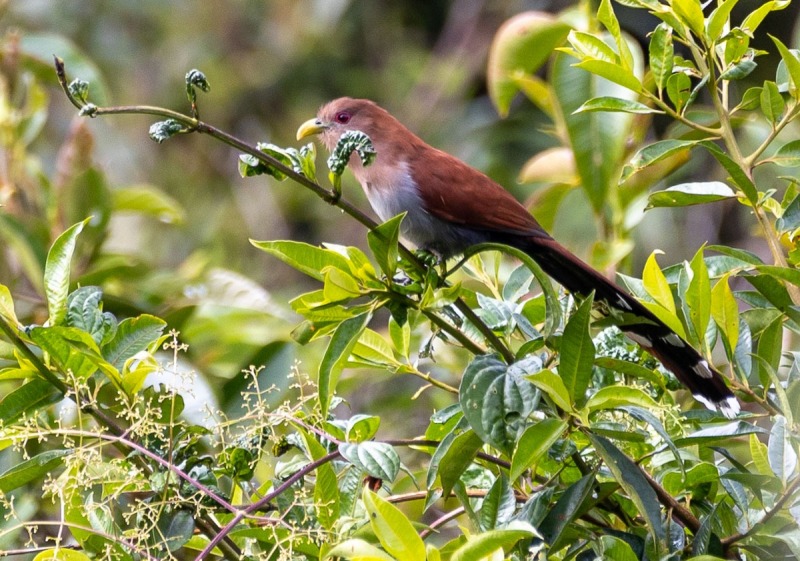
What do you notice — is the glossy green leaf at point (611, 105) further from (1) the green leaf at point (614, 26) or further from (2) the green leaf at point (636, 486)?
(2) the green leaf at point (636, 486)

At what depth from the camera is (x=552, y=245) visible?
2.77 meters

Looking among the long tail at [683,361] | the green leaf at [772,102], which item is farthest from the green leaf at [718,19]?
the long tail at [683,361]

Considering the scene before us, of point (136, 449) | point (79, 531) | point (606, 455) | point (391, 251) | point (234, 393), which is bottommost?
point (234, 393)

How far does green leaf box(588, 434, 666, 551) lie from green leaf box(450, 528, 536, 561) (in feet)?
0.64

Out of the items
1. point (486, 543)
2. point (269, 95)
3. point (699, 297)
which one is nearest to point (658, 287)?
point (699, 297)

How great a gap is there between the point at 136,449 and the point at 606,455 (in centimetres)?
77

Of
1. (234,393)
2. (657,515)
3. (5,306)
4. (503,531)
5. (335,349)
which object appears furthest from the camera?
(234,393)

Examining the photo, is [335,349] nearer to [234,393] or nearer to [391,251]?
[391,251]

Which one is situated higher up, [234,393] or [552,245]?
[552,245]

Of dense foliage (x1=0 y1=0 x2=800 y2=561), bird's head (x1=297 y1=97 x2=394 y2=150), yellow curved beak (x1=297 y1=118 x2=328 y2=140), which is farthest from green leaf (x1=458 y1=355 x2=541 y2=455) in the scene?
bird's head (x1=297 y1=97 x2=394 y2=150)

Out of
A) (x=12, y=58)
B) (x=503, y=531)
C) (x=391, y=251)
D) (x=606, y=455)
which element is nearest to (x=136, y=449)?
(x=391, y=251)

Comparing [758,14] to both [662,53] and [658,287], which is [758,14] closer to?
[662,53]

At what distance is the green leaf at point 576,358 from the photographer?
1.53m

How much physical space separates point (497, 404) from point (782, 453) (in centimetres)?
46
